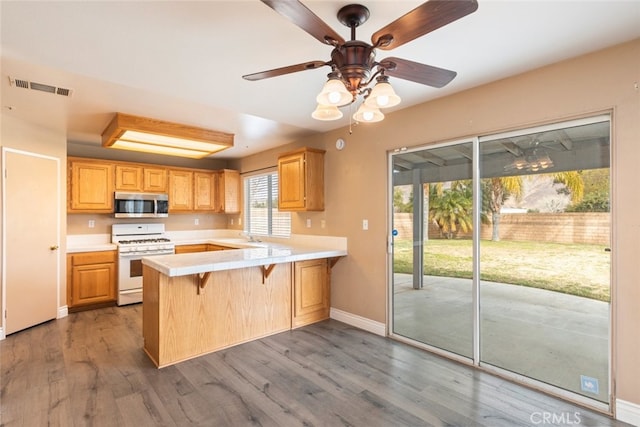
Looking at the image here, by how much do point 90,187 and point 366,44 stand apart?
4905mm

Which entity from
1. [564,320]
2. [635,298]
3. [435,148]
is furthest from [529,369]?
[435,148]

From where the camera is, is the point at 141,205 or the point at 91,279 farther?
the point at 141,205

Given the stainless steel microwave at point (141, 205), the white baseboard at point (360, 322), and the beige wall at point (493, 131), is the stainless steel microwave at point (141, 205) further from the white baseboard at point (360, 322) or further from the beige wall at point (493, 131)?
the white baseboard at point (360, 322)

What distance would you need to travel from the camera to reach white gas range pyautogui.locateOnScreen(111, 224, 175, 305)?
4812 mm

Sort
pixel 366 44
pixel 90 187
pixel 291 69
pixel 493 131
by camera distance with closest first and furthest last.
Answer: pixel 366 44, pixel 291 69, pixel 493 131, pixel 90 187

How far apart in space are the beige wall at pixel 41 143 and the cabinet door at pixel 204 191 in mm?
1994

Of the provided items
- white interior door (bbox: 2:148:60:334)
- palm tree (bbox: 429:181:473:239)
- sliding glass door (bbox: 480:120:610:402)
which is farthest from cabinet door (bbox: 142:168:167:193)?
sliding glass door (bbox: 480:120:610:402)

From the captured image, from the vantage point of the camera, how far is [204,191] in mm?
6113

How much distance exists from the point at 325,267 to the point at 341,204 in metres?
0.85

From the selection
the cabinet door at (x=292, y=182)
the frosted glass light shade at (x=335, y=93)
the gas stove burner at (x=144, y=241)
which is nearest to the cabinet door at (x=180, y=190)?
the gas stove burner at (x=144, y=241)

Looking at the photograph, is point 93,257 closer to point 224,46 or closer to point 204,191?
point 204,191

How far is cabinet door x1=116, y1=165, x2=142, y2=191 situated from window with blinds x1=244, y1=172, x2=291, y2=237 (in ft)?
5.92

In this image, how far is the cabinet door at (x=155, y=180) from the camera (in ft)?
17.7

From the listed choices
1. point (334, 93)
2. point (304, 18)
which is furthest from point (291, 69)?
point (304, 18)
